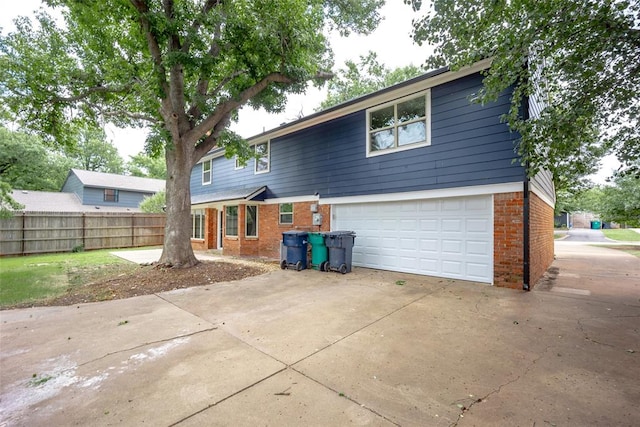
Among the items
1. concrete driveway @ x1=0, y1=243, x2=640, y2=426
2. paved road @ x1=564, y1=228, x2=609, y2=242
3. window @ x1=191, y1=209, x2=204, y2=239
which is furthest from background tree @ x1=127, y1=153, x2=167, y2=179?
paved road @ x1=564, y1=228, x2=609, y2=242

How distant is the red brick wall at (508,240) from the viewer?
612 centimetres

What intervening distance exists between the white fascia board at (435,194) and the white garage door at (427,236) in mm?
205

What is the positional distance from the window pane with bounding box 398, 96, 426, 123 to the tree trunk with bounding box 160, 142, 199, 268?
652 cm

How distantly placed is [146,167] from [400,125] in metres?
39.7

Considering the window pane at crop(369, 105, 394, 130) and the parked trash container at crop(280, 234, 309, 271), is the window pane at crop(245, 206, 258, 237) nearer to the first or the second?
the parked trash container at crop(280, 234, 309, 271)

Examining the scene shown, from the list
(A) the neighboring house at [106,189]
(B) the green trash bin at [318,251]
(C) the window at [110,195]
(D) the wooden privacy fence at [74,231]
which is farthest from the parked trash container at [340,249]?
(C) the window at [110,195]

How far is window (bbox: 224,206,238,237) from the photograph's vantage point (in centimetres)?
1265

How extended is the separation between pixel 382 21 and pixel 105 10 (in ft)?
33.2

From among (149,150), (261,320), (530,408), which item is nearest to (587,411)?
(530,408)

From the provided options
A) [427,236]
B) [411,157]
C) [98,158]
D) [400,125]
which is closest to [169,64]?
[400,125]

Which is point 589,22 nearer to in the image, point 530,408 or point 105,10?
point 530,408

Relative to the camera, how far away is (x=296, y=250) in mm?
8797

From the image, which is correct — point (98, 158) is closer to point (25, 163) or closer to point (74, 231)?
point (25, 163)

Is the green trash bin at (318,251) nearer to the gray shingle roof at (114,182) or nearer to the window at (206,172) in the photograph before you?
the window at (206,172)
